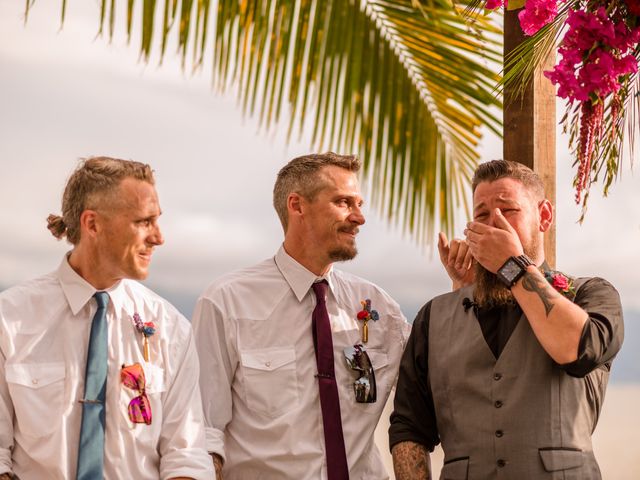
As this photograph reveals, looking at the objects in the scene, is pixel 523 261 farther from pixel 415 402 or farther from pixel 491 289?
pixel 415 402

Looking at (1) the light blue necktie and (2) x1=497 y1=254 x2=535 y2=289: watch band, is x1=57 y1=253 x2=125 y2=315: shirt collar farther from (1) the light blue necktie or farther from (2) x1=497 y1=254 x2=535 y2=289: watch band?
(2) x1=497 y1=254 x2=535 y2=289: watch band

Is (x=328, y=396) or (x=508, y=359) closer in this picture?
(x=508, y=359)

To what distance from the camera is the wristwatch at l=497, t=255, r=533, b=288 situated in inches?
140

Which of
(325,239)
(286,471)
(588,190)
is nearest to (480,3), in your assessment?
(588,190)

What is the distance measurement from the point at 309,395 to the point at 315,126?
251cm

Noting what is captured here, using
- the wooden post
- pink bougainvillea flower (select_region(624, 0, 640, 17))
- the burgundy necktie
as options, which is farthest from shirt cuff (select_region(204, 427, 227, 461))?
pink bougainvillea flower (select_region(624, 0, 640, 17))

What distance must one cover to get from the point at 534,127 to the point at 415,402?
1.18 m

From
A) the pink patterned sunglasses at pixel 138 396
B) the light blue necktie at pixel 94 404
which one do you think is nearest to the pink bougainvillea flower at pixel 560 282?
the pink patterned sunglasses at pixel 138 396

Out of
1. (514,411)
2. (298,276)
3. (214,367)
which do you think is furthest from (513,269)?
(214,367)

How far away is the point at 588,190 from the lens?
11.5ft

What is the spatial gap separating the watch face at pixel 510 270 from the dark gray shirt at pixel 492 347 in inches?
6.8

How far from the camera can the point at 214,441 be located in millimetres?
3824

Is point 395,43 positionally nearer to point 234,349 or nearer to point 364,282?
point 364,282

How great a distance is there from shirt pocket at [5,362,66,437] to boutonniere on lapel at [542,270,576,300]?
64.3 inches
